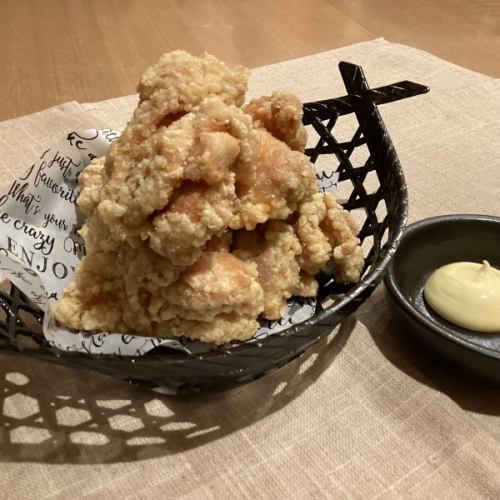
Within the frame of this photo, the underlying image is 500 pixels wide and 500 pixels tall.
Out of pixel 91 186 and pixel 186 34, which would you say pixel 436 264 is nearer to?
pixel 91 186

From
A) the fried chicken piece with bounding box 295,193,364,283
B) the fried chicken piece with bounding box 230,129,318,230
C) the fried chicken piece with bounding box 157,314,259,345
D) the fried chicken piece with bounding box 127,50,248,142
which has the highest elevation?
the fried chicken piece with bounding box 127,50,248,142

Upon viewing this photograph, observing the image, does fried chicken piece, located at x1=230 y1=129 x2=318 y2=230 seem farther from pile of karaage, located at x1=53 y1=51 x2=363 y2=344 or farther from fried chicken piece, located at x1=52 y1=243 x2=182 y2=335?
fried chicken piece, located at x1=52 y1=243 x2=182 y2=335

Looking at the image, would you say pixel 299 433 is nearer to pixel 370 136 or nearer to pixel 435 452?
Answer: pixel 435 452

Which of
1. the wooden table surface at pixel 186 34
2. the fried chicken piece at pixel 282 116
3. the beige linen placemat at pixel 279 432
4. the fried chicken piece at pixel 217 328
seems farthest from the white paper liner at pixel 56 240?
the wooden table surface at pixel 186 34

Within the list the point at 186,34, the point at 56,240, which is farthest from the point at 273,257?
the point at 186,34

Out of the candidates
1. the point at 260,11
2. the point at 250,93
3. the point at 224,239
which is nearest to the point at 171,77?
the point at 224,239

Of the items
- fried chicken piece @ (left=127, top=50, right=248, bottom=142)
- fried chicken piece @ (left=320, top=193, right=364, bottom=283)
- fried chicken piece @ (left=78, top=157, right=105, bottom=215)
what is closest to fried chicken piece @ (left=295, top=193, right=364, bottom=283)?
fried chicken piece @ (left=320, top=193, right=364, bottom=283)

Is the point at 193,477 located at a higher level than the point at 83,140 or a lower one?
lower
